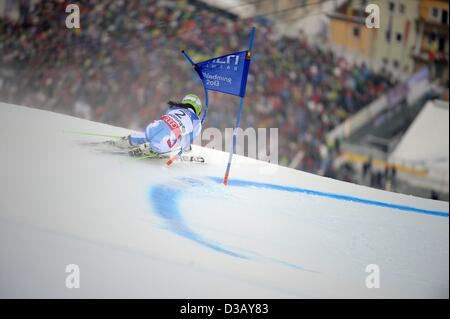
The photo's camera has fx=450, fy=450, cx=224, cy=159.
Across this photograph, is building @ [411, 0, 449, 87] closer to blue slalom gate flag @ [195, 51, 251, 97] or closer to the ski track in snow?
the ski track in snow

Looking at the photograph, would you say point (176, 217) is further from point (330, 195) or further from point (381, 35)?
point (381, 35)

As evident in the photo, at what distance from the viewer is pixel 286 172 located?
149 inches

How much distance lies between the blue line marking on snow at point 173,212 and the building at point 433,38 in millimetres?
4647

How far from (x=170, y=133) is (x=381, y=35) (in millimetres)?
4017

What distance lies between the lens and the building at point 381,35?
19.0 ft

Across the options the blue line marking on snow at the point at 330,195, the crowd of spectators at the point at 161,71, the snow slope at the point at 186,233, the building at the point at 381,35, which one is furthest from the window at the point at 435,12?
the snow slope at the point at 186,233

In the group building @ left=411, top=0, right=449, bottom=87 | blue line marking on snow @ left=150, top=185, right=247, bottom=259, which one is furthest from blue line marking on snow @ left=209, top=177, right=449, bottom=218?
building @ left=411, top=0, right=449, bottom=87

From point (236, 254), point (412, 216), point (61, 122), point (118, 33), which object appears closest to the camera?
point (236, 254)

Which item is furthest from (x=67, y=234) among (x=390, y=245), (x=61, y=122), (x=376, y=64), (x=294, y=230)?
(x=376, y=64)

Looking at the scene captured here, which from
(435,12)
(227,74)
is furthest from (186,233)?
(435,12)

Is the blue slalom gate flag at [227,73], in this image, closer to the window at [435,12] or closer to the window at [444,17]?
the window at [435,12]

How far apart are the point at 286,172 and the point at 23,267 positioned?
2637 millimetres

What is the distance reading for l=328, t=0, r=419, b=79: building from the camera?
5785 mm
